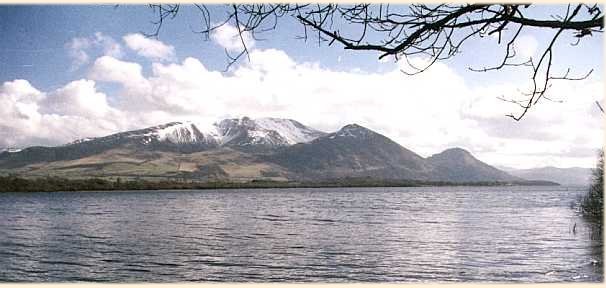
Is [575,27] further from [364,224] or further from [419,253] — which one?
[364,224]

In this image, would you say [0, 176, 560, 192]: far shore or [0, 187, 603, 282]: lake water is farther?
[0, 176, 560, 192]: far shore

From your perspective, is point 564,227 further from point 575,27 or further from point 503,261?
point 575,27

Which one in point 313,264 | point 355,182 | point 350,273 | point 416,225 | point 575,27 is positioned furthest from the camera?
point 355,182

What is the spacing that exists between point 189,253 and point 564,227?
74.4 ft

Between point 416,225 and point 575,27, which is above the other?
point 575,27

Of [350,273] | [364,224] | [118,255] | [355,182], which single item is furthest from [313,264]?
[355,182]

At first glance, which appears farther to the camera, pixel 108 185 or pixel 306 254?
pixel 108 185

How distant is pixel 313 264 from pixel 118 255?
8.27 metres

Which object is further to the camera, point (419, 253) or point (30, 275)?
point (419, 253)

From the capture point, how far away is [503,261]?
2006cm

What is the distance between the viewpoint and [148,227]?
A: 37.0 m

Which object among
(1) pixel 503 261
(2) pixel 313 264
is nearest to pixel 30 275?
(2) pixel 313 264

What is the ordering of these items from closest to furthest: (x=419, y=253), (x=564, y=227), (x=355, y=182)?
(x=419, y=253), (x=564, y=227), (x=355, y=182)

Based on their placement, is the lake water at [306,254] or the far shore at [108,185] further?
the far shore at [108,185]
